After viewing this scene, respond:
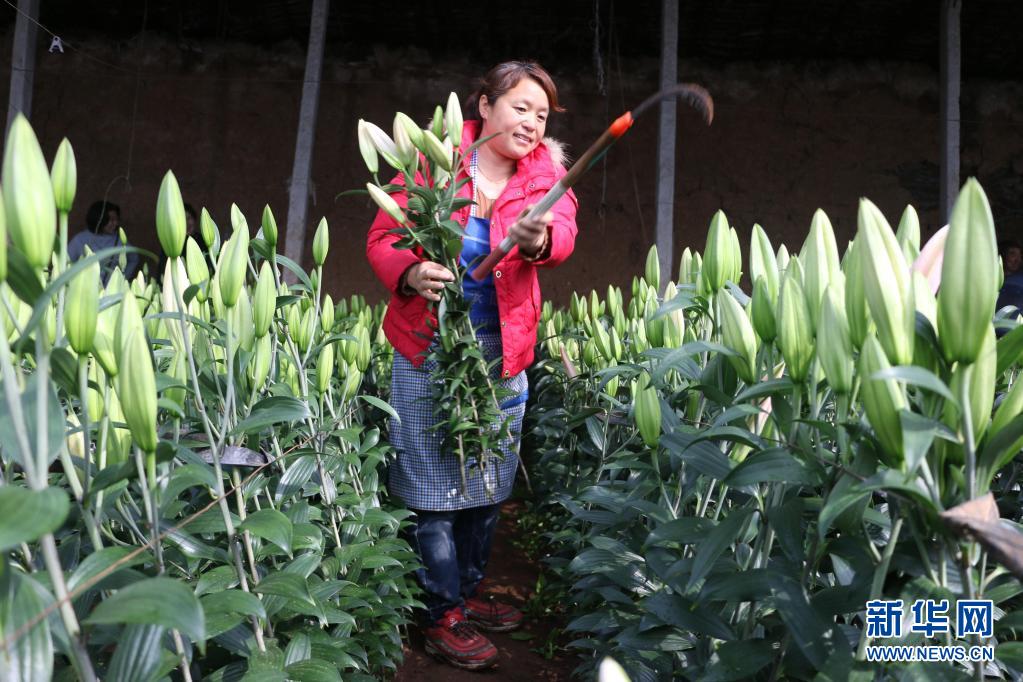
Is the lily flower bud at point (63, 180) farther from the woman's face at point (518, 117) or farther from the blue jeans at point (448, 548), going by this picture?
the blue jeans at point (448, 548)

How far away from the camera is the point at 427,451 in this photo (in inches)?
87.1

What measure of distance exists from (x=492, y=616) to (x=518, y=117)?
5.09 ft

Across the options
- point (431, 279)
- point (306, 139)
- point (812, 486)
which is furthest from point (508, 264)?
point (306, 139)

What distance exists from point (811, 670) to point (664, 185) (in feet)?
16.3

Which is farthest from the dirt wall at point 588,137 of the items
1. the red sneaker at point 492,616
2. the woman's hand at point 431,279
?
the woman's hand at point 431,279

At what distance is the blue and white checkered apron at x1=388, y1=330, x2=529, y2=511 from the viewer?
86.3 inches

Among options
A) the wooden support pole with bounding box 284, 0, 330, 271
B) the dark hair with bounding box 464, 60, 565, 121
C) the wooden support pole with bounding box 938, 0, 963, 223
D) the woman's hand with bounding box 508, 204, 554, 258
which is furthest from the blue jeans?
the wooden support pole with bounding box 938, 0, 963, 223

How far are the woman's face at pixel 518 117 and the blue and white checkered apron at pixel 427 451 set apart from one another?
0.51 m

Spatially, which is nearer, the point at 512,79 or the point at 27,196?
the point at 27,196

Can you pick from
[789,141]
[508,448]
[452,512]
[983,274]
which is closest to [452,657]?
[452,512]

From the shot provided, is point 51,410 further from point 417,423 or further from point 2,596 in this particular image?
point 417,423

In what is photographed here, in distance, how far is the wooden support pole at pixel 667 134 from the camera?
5516 millimetres

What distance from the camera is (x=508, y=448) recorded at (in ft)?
6.94

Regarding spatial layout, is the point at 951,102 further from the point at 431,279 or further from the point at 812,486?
the point at 812,486
